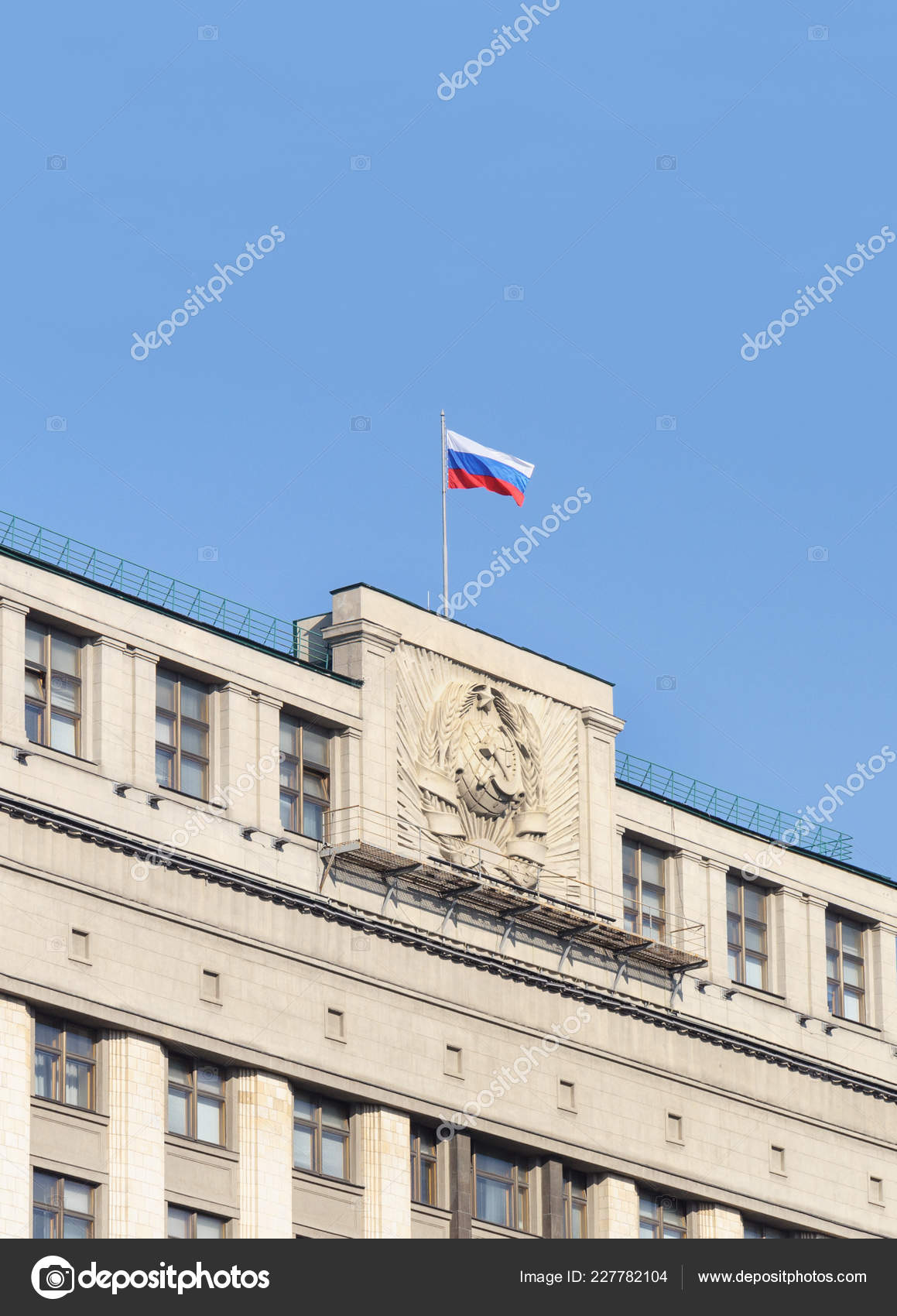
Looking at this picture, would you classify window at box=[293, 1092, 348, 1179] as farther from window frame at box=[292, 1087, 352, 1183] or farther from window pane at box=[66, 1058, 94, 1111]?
window pane at box=[66, 1058, 94, 1111]

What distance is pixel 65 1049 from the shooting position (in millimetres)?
76438

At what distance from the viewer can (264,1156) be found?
79125 millimetres

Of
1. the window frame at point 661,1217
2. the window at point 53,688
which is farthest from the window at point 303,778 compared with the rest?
the window frame at point 661,1217

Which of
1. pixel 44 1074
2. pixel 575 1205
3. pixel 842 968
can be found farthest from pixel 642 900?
pixel 44 1074

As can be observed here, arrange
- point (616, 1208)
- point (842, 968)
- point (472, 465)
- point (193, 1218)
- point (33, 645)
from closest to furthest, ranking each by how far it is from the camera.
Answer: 1. point (193, 1218)
2. point (33, 645)
3. point (616, 1208)
4. point (472, 465)
5. point (842, 968)

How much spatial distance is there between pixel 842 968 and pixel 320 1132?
2109 cm

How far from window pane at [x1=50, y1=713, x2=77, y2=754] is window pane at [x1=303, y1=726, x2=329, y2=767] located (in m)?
7.18

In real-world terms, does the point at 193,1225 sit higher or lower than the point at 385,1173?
lower

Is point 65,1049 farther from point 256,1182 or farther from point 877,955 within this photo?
point 877,955

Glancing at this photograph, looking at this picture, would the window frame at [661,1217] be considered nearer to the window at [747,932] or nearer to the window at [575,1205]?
the window at [575,1205]

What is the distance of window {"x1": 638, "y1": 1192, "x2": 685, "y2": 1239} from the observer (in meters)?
88.4

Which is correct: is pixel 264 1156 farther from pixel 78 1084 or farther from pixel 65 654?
pixel 65 654

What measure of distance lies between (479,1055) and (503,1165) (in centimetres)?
293

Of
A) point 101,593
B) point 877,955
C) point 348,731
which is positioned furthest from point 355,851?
point 877,955
